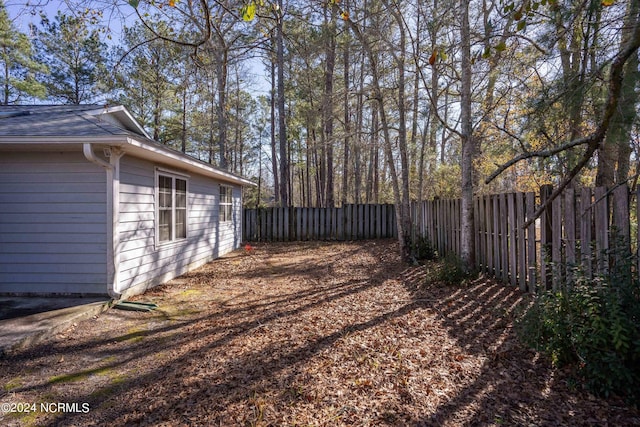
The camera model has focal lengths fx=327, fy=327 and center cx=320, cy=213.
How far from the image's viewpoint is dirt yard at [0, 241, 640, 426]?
222 cm

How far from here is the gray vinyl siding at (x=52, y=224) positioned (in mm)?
4629

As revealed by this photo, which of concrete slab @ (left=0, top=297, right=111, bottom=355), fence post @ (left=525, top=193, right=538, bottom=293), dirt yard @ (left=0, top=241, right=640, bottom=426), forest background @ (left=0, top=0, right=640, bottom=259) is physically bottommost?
dirt yard @ (left=0, top=241, right=640, bottom=426)

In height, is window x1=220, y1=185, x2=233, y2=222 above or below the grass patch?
above

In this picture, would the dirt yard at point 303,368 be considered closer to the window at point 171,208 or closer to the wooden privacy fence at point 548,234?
the wooden privacy fence at point 548,234

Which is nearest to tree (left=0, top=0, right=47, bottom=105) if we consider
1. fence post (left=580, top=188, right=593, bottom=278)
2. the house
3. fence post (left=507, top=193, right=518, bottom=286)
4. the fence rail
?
the house

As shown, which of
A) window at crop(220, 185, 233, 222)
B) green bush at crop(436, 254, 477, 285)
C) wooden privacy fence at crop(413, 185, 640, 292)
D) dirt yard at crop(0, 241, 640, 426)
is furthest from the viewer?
window at crop(220, 185, 233, 222)

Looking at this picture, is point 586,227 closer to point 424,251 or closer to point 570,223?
point 570,223

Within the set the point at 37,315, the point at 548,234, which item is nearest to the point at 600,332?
the point at 548,234

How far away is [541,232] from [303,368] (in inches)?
137

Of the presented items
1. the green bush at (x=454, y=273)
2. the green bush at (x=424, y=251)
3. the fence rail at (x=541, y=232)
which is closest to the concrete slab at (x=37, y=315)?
the fence rail at (x=541, y=232)

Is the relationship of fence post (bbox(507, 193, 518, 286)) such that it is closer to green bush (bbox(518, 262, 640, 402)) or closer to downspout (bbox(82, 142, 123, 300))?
green bush (bbox(518, 262, 640, 402))

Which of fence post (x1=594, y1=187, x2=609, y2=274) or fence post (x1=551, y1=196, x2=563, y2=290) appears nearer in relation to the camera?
fence post (x1=594, y1=187, x2=609, y2=274)

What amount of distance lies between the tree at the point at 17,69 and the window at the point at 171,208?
1084 centimetres

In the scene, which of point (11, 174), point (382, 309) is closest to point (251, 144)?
point (11, 174)
